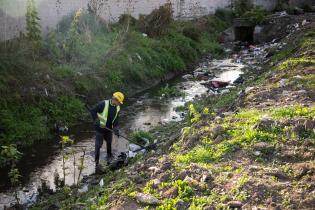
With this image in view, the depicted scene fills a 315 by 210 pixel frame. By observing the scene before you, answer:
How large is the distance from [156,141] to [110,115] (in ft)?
4.22

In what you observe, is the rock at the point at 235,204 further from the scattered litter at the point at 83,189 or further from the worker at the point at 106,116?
the worker at the point at 106,116

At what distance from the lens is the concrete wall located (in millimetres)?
12258

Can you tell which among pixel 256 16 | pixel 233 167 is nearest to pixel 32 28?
pixel 233 167

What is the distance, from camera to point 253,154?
5871 mm

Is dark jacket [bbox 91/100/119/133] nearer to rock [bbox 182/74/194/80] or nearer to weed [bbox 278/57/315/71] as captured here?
weed [bbox 278/57/315/71]

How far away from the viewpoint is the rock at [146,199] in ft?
16.8

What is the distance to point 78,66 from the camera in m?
13.1

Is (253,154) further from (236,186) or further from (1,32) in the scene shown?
(1,32)

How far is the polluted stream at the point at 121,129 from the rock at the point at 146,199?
1.79m

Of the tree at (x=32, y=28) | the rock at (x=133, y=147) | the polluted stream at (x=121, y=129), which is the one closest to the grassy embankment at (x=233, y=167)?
the polluted stream at (x=121, y=129)

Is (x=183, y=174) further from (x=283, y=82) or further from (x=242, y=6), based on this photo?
(x=242, y=6)

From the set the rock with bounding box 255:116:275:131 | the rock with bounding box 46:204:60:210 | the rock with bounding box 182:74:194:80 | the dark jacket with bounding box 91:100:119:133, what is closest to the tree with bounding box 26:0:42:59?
the dark jacket with bounding box 91:100:119:133

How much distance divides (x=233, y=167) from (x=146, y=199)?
1.24 metres

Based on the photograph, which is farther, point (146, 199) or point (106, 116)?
point (106, 116)
